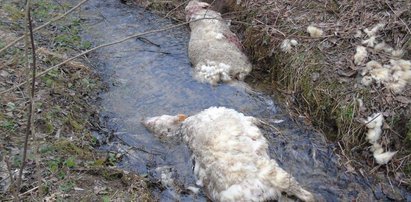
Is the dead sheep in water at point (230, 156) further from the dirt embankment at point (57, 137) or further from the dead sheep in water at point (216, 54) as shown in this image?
the dead sheep in water at point (216, 54)

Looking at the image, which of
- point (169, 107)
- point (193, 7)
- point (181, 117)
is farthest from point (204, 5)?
point (181, 117)

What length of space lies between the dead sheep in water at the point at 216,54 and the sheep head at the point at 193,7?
0.42 m

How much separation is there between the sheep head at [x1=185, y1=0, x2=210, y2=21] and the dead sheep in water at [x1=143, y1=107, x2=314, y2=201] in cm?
286

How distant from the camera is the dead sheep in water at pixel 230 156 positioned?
3.71 meters

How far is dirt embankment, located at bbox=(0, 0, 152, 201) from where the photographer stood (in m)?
3.53

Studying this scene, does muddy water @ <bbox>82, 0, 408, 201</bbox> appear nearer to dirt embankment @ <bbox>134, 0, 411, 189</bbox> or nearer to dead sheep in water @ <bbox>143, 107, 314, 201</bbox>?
dead sheep in water @ <bbox>143, 107, 314, 201</bbox>

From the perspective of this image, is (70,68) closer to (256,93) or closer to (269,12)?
(256,93)

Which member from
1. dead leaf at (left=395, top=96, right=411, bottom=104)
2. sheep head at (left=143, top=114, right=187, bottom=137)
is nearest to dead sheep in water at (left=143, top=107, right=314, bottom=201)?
sheep head at (left=143, top=114, right=187, bottom=137)

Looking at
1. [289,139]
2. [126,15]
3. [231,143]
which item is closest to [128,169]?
[231,143]

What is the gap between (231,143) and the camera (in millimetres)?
4168

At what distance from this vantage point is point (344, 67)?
5.06m

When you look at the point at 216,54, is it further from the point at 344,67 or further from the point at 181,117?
the point at 344,67

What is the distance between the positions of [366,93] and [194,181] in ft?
7.20

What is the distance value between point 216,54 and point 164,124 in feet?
5.52
